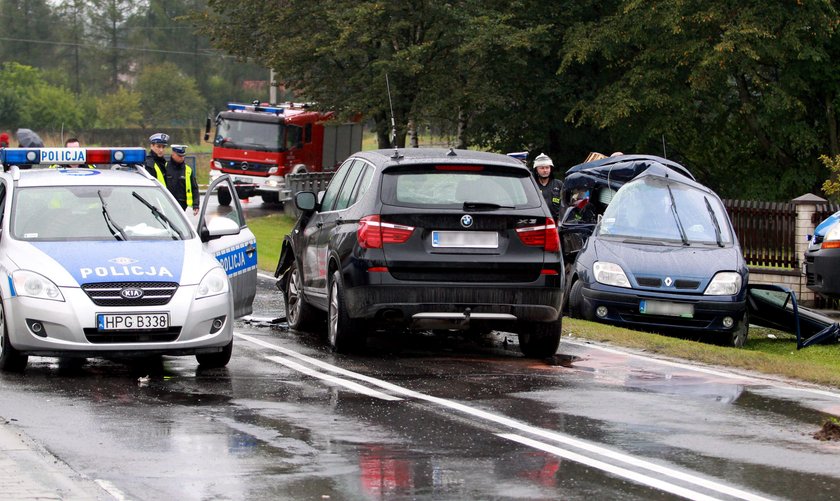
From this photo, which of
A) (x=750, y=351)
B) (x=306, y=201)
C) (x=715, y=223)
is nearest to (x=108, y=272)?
(x=306, y=201)

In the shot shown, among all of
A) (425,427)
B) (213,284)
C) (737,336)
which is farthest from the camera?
(737,336)

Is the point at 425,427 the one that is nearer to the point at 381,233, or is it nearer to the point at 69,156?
the point at 381,233

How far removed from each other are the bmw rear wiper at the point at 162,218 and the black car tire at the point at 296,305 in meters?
2.30

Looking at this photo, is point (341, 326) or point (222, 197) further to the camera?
point (222, 197)

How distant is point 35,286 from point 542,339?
4.22 m

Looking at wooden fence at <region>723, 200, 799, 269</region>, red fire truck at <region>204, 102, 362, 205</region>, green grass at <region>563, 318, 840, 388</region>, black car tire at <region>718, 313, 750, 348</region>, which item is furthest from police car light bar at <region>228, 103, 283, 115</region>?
black car tire at <region>718, 313, 750, 348</region>

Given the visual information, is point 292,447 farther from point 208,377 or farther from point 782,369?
point 782,369

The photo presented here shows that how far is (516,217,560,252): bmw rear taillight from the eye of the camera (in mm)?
11633

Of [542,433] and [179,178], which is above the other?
[179,178]

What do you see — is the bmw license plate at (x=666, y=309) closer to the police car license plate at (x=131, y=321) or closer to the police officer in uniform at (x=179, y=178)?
the police car license plate at (x=131, y=321)

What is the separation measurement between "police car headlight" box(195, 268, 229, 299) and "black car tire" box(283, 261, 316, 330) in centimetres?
284

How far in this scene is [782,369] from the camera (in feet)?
37.4

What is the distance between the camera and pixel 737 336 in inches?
586

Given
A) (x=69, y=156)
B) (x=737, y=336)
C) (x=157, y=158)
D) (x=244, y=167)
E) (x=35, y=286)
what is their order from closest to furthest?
(x=35, y=286)
(x=69, y=156)
(x=737, y=336)
(x=157, y=158)
(x=244, y=167)
